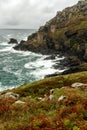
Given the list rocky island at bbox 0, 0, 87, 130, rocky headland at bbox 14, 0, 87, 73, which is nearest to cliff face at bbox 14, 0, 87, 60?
rocky headland at bbox 14, 0, 87, 73

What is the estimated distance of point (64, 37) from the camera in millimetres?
150875

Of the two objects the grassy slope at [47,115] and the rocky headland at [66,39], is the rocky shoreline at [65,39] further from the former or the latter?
the grassy slope at [47,115]

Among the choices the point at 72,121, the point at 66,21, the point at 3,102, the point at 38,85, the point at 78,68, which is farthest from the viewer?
the point at 66,21

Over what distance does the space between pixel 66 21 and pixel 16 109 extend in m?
171

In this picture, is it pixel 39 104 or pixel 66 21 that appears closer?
Result: pixel 39 104

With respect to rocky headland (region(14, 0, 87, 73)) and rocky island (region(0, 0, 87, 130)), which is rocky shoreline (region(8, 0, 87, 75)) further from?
rocky island (region(0, 0, 87, 130))

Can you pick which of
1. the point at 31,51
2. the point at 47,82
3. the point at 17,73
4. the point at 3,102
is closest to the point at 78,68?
the point at 17,73

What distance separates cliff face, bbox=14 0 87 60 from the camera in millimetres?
134163

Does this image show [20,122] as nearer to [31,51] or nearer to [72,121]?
[72,121]

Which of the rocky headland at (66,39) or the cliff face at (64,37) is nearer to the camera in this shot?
the rocky headland at (66,39)

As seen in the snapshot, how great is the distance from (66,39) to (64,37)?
14.5 ft

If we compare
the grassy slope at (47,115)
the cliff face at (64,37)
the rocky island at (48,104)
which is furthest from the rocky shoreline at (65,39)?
the grassy slope at (47,115)

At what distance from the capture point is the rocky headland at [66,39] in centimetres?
12734

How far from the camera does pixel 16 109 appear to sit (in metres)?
19.7
